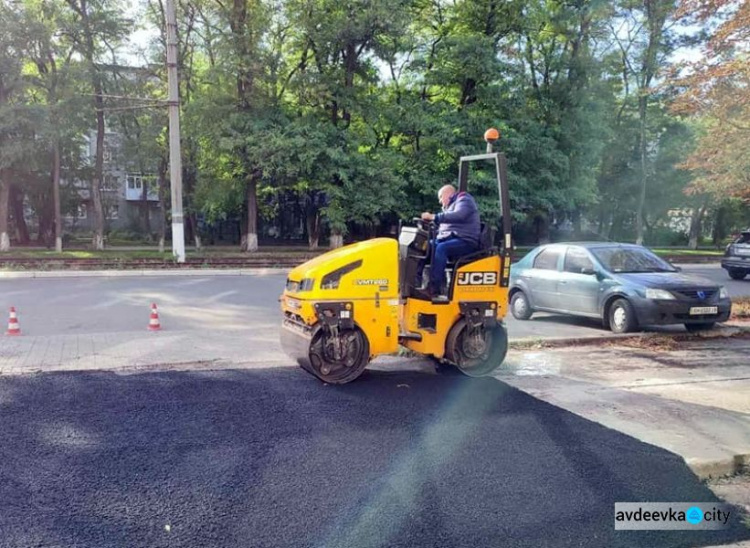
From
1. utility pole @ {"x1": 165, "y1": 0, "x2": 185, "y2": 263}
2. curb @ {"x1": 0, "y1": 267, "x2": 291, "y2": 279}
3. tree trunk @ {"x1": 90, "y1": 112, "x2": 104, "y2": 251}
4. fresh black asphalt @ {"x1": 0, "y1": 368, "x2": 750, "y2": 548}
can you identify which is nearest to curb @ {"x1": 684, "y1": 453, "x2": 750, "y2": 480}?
fresh black asphalt @ {"x1": 0, "y1": 368, "x2": 750, "y2": 548}

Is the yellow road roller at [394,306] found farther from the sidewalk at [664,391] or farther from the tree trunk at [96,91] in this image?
the tree trunk at [96,91]

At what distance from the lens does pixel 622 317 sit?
9.56 m

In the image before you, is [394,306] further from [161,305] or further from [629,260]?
[161,305]

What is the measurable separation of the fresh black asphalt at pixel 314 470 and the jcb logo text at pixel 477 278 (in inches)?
48.9

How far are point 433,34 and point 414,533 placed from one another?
1192 inches

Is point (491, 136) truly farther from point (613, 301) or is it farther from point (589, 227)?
point (589, 227)

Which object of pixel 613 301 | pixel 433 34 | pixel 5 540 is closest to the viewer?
pixel 5 540

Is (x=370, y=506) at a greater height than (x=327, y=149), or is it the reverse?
(x=327, y=149)

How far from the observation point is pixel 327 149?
24312 mm

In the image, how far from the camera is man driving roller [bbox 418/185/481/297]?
628 cm

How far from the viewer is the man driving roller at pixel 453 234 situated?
6.28 meters

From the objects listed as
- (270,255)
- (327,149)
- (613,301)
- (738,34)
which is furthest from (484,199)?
(613,301)

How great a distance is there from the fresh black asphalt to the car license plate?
16.0 ft

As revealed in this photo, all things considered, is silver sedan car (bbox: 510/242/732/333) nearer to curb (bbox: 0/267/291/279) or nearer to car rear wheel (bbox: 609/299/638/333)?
car rear wheel (bbox: 609/299/638/333)
